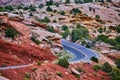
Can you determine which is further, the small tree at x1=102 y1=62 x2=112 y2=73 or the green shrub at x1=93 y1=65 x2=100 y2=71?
the small tree at x1=102 y1=62 x2=112 y2=73

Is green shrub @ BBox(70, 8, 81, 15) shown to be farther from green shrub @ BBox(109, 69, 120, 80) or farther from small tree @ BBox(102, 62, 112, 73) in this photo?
green shrub @ BBox(109, 69, 120, 80)

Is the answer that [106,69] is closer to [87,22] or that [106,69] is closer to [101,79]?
[101,79]

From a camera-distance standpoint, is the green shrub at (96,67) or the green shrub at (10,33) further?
the green shrub at (10,33)

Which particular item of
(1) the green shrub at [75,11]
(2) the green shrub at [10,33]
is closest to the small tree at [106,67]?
(2) the green shrub at [10,33]

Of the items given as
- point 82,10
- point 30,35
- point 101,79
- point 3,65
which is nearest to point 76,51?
point 30,35

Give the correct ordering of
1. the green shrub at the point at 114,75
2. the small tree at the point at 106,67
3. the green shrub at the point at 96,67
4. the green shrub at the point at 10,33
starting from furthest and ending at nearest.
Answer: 1. the small tree at the point at 106,67
2. the green shrub at the point at 10,33
3. the green shrub at the point at 96,67
4. the green shrub at the point at 114,75

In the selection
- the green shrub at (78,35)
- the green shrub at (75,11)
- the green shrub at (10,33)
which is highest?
the green shrub at (10,33)

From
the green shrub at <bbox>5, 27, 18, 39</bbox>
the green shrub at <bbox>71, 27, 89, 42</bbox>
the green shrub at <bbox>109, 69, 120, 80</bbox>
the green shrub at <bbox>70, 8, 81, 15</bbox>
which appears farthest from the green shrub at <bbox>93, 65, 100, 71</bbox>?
the green shrub at <bbox>70, 8, 81, 15</bbox>

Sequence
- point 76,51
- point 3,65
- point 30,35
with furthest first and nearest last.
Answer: point 76,51 < point 30,35 < point 3,65

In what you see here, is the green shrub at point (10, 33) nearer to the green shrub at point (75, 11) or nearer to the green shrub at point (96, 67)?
the green shrub at point (96, 67)

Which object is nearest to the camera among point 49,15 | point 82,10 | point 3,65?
point 3,65

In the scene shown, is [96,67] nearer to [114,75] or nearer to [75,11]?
[114,75]
